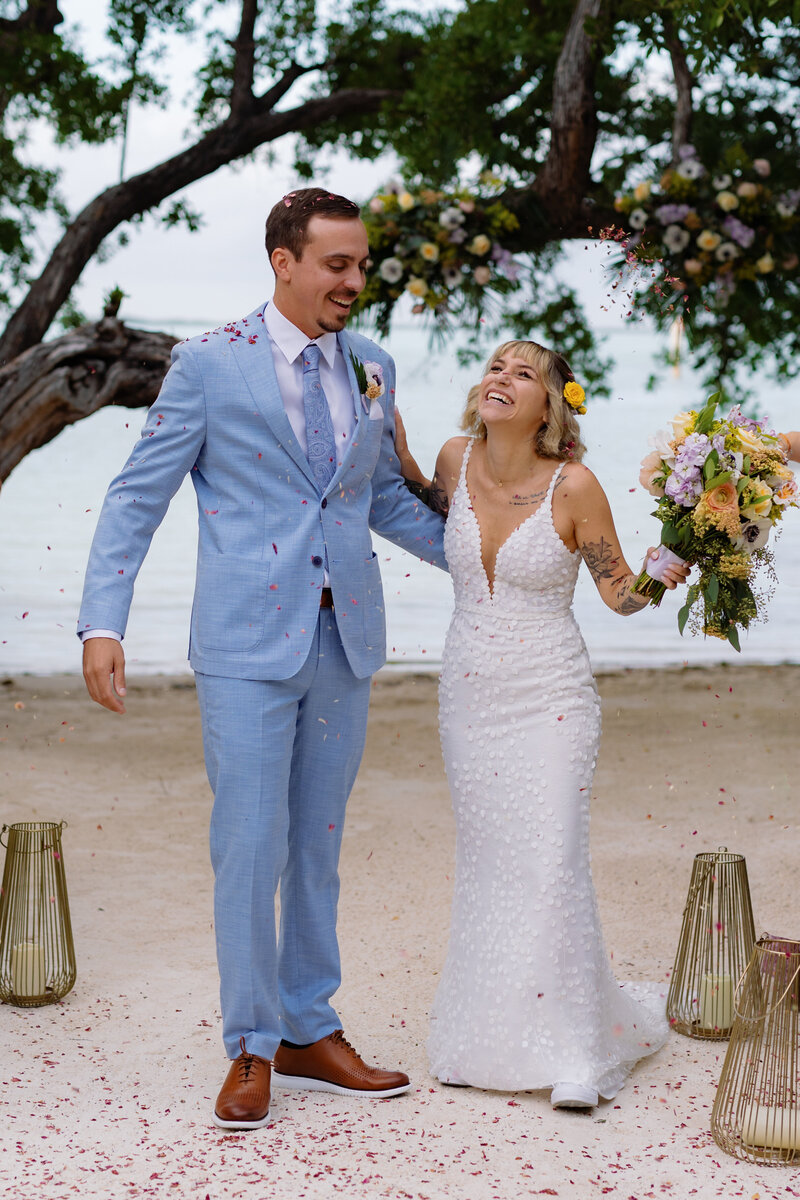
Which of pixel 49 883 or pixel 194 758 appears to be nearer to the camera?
pixel 49 883

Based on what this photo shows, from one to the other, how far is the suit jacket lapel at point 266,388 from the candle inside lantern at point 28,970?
6.00 feet

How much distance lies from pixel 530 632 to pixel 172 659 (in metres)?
8.60

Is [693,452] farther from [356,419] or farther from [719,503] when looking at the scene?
[356,419]

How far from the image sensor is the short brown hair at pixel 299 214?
335 centimetres

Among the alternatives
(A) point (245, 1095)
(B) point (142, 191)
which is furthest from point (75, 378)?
(A) point (245, 1095)

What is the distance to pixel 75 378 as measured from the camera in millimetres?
6441

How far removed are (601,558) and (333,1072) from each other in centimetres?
148

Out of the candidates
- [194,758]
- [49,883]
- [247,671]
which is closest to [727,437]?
[247,671]

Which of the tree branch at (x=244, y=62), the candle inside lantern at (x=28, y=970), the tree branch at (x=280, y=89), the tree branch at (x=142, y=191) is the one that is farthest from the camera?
the tree branch at (x=280, y=89)

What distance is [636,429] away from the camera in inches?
1596

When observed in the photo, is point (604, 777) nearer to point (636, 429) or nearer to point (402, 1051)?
point (402, 1051)

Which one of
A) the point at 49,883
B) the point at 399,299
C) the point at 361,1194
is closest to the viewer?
the point at 361,1194

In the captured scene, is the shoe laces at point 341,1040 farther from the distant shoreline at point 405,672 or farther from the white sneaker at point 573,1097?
the distant shoreline at point 405,672

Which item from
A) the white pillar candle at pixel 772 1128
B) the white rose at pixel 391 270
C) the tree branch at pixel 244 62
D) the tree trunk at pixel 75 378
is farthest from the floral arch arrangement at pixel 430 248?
the white pillar candle at pixel 772 1128
